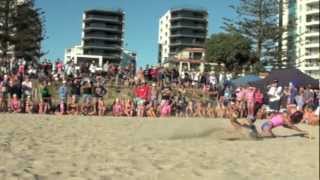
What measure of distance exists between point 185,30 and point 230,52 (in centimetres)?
7939

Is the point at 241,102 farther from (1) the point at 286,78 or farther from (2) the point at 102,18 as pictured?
(2) the point at 102,18

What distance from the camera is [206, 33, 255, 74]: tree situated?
2425 inches

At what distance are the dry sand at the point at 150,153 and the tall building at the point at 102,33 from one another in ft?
402

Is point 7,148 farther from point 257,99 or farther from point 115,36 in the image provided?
point 115,36

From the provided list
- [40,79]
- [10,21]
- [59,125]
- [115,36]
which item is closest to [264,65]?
[10,21]

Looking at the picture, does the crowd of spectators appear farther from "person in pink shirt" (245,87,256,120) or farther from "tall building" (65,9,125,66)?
"tall building" (65,9,125,66)

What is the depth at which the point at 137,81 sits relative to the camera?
3070 cm

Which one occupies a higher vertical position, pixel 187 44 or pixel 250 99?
pixel 187 44

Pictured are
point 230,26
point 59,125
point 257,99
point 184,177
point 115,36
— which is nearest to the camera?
point 184,177

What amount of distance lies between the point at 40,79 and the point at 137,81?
4.52m

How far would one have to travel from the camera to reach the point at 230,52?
67.3 metres

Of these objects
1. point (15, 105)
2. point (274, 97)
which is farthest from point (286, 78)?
point (15, 105)

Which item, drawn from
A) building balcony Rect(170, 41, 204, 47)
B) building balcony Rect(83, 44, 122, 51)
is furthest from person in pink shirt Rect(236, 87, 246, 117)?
building balcony Rect(170, 41, 204, 47)

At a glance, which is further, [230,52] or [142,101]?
[230,52]
